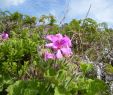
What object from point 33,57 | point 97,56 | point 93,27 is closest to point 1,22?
point 93,27

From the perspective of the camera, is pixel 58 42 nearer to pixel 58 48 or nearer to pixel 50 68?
pixel 58 48

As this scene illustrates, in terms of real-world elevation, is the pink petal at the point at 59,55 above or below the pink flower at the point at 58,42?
below

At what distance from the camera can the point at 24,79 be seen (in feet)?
14.4

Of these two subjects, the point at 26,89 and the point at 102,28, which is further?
the point at 102,28

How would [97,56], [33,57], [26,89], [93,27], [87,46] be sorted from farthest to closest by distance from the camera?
1. [93,27]
2. [87,46]
3. [97,56]
4. [33,57]
5. [26,89]

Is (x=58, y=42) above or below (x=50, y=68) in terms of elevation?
above

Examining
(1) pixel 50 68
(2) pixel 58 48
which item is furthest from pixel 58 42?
(1) pixel 50 68

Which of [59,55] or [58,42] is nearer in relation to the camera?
[59,55]

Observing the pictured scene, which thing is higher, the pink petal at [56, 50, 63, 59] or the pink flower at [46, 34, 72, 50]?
the pink flower at [46, 34, 72, 50]

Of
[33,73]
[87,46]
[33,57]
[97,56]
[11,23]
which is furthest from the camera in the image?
[11,23]

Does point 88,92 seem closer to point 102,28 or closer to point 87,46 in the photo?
point 87,46

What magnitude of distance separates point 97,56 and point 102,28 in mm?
1373

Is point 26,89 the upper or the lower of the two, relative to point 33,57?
lower

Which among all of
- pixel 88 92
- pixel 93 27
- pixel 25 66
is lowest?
pixel 88 92
